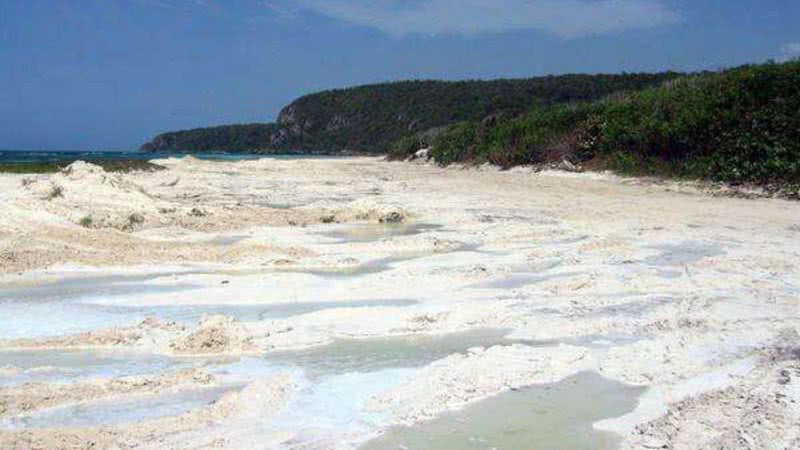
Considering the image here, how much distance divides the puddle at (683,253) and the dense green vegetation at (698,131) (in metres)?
6.41

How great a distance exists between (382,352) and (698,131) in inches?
567

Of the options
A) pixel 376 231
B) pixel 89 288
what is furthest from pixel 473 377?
pixel 376 231

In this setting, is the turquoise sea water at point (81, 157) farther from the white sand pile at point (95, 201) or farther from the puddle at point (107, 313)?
the puddle at point (107, 313)

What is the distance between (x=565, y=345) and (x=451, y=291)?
1.74 metres

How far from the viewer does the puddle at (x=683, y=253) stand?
722cm

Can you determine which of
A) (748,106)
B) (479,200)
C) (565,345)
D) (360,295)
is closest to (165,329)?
(360,295)

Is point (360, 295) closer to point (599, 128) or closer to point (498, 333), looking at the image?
point (498, 333)

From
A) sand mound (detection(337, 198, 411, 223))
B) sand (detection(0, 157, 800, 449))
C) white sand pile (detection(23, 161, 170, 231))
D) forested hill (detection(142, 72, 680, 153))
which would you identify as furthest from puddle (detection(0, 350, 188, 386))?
forested hill (detection(142, 72, 680, 153))

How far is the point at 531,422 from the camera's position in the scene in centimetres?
341

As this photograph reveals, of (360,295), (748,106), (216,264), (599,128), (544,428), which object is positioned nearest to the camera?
(544,428)

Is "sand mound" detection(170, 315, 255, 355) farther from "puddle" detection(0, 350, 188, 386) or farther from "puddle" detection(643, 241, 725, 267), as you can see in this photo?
"puddle" detection(643, 241, 725, 267)

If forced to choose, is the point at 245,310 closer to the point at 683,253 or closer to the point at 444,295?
the point at 444,295

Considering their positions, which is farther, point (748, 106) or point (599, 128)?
point (599, 128)

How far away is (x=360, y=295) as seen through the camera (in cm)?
616
